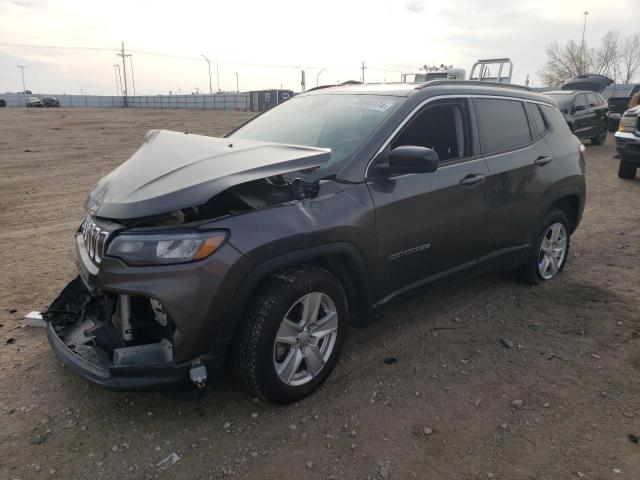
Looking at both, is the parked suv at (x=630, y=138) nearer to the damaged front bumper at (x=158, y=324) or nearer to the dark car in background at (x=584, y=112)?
the dark car in background at (x=584, y=112)

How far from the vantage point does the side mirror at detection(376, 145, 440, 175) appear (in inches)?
122

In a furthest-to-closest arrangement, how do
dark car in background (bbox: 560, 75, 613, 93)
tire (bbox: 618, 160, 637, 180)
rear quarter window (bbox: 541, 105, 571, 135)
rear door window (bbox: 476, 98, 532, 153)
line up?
dark car in background (bbox: 560, 75, 613, 93), tire (bbox: 618, 160, 637, 180), rear quarter window (bbox: 541, 105, 571, 135), rear door window (bbox: 476, 98, 532, 153)

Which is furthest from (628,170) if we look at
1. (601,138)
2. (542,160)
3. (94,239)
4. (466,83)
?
(94,239)

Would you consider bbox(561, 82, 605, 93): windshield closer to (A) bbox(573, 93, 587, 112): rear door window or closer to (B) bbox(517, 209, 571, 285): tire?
(A) bbox(573, 93, 587, 112): rear door window

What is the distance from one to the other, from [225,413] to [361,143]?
185cm

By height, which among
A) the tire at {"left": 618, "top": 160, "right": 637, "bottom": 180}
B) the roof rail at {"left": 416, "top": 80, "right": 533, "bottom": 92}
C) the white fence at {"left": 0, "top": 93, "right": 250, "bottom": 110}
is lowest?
the tire at {"left": 618, "top": 160, "right": 637, "bottom": 180}

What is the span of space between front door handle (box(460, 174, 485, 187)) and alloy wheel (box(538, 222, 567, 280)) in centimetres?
131

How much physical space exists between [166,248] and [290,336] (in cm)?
87

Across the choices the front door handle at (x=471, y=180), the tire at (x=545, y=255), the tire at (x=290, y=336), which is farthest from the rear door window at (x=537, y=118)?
the tire at (x=290, y=336)

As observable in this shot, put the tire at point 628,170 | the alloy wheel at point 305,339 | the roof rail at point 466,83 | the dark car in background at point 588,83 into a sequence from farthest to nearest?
the dark car in background at point 588,83
the tire at point 628,170
the roof rail at point 466,83
the alloy wheel at point 305,339

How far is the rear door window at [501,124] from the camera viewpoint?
13.4 feet

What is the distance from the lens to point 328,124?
3703 millimetres

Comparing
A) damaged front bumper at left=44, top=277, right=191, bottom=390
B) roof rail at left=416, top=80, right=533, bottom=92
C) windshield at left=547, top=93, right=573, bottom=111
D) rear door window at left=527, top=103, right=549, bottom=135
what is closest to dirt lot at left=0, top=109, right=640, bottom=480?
damaged front bumper at left=44, top=277, right=191, bottom=390

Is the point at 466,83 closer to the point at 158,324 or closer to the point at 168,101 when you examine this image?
the point at 158,324
